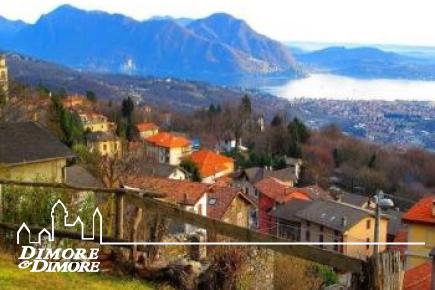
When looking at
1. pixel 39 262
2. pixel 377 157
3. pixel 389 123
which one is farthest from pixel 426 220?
pixel 389 123

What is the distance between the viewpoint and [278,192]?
41.9 meters

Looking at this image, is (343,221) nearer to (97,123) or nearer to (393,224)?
(393,224)

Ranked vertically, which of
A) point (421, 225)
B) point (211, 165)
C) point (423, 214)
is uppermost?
point (423, 214)

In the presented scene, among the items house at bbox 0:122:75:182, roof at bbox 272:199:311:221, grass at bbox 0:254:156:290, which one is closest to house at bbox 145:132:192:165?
roof at bbox 272:199:311:221

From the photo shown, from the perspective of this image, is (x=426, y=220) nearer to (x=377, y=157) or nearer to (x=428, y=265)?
(x=428, y=265)

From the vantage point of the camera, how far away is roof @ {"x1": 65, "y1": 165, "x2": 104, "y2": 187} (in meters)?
Result: 19.2

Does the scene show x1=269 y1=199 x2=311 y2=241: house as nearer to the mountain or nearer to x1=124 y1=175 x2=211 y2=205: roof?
x1=124 y1=175 x2=211 y2=205: roof

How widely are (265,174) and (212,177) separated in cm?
420

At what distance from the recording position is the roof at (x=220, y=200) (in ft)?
89.7

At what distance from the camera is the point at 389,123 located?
5527 inches

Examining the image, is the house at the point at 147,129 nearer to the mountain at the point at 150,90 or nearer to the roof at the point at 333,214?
the roof at the point at 333,214

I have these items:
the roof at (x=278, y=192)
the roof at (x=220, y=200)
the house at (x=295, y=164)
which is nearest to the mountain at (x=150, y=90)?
the house at (x=295, y=164)

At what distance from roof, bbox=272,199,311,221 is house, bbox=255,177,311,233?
1064 mm

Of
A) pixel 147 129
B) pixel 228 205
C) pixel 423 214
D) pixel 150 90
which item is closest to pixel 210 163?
pixel 147 129
